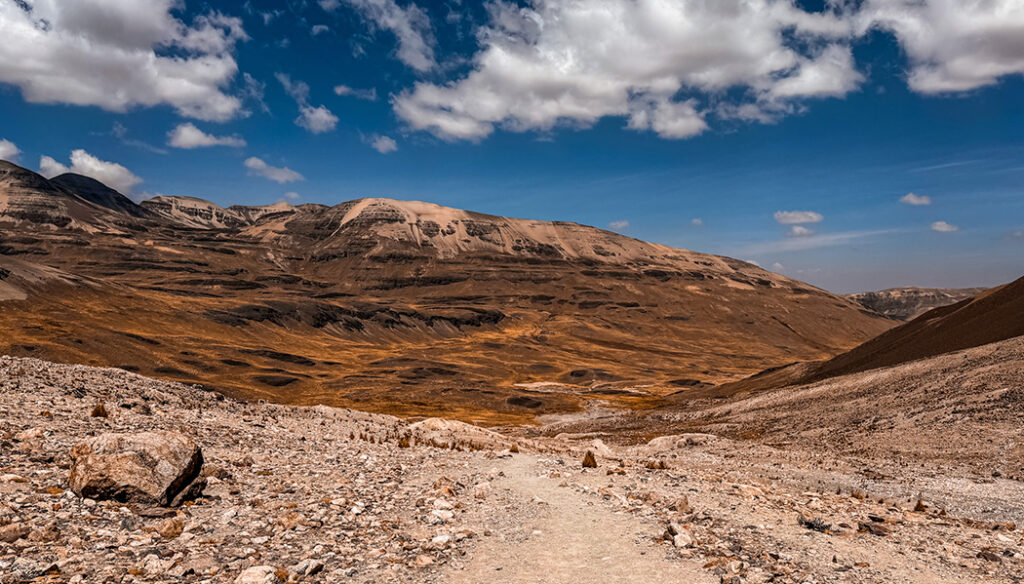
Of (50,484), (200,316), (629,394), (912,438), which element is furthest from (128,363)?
(912,438)

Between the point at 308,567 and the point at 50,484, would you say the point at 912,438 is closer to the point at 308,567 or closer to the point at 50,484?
the point at 308,567

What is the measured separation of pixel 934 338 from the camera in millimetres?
59344

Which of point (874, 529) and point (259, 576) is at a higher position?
point (259, 576)

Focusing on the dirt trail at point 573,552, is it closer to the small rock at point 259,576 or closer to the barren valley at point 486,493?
the barren valley at point 486,493

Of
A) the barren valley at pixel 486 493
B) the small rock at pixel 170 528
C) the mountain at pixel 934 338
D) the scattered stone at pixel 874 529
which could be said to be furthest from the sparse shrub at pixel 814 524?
the mountain at pixel 934 338

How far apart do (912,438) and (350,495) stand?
32.7 meters

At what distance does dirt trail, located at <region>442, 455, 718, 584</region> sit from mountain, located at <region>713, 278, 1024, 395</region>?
51.1m

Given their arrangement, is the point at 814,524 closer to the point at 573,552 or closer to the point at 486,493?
the point at 573,552

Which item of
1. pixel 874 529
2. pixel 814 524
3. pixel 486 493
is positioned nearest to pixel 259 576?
pixel 486 493

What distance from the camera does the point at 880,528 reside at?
13.2m

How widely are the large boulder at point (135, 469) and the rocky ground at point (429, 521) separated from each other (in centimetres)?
29

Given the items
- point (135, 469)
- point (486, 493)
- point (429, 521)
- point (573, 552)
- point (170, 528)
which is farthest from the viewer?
point (486, 493)

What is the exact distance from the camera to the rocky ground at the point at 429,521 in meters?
9.95

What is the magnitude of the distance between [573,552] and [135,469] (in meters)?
9.37
